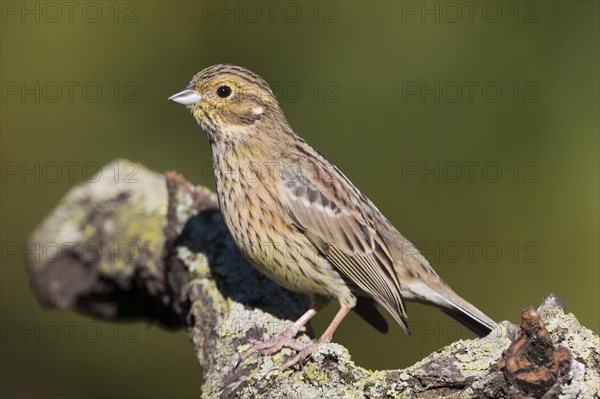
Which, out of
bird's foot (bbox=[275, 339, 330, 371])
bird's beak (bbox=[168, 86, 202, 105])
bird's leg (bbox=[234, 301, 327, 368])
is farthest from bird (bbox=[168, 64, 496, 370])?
bird's foot (bbox=[275, 339, 330, 371])

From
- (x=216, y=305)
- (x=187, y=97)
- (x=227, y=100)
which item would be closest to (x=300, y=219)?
(x=216, y=305)

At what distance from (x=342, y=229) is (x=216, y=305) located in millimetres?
835

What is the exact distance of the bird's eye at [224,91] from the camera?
4629 mm

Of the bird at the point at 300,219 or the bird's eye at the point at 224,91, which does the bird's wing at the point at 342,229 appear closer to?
the bird at the point at 300,219

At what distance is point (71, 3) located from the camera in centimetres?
537

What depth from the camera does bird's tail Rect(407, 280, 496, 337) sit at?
451cm

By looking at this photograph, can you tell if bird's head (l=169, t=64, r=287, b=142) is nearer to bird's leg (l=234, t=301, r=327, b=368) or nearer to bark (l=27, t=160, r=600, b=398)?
bark (l=27, t=160, r=600, b=398)

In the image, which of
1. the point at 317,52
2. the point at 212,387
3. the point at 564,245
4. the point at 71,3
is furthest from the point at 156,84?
the point at 564,245

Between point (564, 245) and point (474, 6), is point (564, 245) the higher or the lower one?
the lower one

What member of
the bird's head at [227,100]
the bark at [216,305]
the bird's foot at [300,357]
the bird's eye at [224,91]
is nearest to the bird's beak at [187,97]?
the bird's head at [227,100]

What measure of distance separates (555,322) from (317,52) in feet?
9.33

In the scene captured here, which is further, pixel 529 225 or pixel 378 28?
pixel 378 28

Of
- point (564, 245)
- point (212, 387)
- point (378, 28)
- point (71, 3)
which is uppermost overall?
point (378, 28)

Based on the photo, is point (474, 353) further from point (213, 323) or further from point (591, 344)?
point (213, 323)
